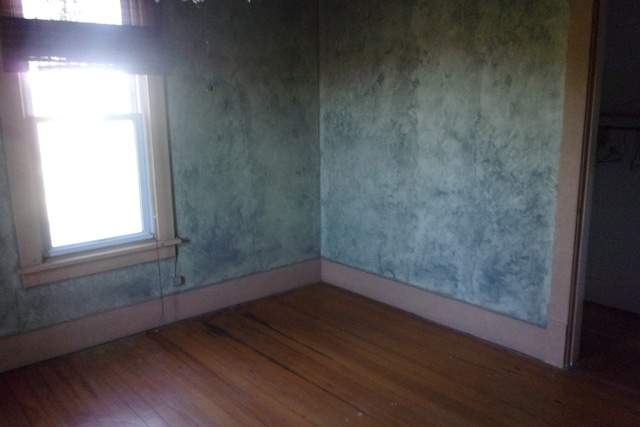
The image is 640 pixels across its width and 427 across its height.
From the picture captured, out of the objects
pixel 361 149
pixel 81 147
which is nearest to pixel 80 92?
pixel 81 147

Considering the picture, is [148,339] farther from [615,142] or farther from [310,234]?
[615,142]

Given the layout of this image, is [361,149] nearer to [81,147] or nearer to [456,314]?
[456,314]

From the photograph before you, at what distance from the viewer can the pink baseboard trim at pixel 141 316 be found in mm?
3301

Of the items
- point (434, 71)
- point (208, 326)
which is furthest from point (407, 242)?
point (208, 326)

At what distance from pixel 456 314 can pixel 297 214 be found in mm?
1617

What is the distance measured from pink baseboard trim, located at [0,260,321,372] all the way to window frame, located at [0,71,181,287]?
346 mm

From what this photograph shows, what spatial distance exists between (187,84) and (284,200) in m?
1.27

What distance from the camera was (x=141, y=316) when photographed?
376cm

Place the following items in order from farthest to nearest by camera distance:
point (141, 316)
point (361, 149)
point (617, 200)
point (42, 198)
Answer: point (361, 149) → point (617, 200) → point (141, 316) → point (42, 198)

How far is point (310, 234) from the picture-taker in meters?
4.73

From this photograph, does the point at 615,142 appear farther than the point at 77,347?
Yes

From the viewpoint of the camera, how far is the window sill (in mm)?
3270

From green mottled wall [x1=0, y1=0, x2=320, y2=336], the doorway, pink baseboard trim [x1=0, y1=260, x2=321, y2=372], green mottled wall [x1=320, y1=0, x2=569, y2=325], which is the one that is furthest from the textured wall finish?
the doorway

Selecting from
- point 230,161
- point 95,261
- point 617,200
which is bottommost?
point 95,261
